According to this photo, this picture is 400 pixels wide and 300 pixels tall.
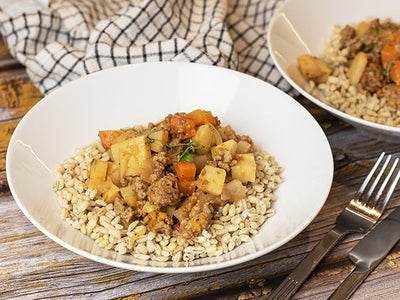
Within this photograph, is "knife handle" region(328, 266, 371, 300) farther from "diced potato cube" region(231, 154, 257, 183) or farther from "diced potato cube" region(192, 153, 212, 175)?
"diced potato cube" region(192, 153, 212, 175)

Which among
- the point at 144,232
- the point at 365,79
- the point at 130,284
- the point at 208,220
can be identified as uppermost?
the point at 365,79

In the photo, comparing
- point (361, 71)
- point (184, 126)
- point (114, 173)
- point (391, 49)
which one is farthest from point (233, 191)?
point (391, 49)

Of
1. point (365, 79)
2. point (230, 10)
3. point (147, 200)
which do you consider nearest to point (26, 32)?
point (230, 10)

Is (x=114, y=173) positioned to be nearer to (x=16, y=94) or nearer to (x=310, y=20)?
(x=16, y=94)

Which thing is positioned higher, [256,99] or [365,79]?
Answer: [365,79]

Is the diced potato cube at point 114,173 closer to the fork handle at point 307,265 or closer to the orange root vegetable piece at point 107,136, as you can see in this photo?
the orange root vegetable piece at point 107,136

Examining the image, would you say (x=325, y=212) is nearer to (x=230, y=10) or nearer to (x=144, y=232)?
(x=144, y=232)
